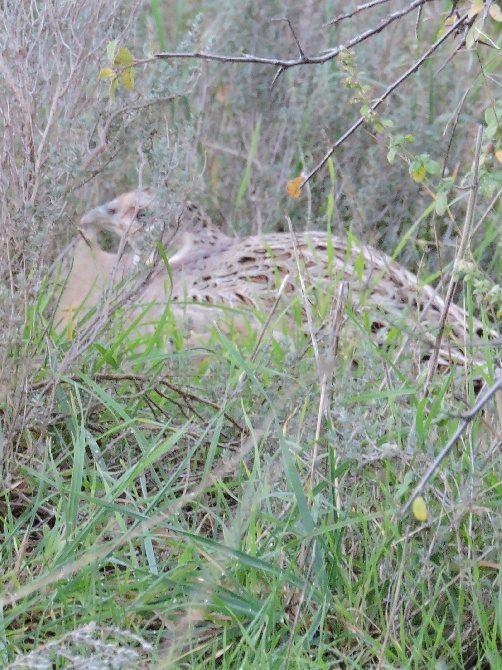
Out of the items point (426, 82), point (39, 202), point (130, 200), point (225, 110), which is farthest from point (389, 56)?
point (39, 202)

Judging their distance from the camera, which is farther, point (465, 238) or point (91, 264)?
point (91, 264)

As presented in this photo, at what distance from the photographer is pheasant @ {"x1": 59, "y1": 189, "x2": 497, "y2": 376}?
12.8 ft

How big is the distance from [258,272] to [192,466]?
5.82 ft

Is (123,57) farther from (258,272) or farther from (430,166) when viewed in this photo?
(258,272)

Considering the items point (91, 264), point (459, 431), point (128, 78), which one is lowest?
point (91, 264)

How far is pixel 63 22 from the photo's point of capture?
2662mm

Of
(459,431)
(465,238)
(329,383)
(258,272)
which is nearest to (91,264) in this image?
(258,272)

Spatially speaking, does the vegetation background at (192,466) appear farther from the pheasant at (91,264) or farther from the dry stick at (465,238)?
the pheasant at (91,264)

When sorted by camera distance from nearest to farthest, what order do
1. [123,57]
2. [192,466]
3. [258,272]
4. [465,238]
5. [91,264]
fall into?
[123,57] → [465,238] → [192,466] → [258,272] → [91,264]

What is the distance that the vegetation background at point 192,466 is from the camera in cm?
208

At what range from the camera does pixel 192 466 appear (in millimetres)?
2781

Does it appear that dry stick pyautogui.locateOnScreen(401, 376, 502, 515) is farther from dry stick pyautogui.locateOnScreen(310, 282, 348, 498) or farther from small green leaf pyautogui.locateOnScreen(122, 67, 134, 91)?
small green leaf pyautogui.locateOnScreen(122, 67, 134, 91)

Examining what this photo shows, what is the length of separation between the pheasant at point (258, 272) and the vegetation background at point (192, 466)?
48 centimetres

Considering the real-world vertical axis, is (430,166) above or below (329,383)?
above
